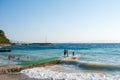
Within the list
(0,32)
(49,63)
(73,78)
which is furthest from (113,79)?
(0,32)

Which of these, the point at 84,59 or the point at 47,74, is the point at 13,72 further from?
the point at 84,59

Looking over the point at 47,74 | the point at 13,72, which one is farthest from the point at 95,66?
the point at 13,72

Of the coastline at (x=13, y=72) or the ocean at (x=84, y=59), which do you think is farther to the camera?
the ocean at (x=84, y=59)

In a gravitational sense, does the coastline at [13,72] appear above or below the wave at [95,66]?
above

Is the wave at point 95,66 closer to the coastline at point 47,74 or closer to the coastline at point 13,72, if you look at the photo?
the coastline at point 47,74

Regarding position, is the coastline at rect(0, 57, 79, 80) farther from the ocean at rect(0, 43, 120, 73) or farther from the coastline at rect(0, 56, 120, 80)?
the ocean at rect(0, 43, 120, 73)

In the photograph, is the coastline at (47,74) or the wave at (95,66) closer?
the coastline at (47,74)

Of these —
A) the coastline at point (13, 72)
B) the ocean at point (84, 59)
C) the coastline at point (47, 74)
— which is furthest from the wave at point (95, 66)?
the coastline at point (13, 72)

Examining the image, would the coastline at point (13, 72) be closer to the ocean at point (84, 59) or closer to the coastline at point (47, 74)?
the coastline at point (47, 74)

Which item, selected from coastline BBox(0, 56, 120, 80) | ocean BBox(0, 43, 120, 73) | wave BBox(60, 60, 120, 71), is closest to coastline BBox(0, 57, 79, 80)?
coastline BBox(0, 56, 120, 80)

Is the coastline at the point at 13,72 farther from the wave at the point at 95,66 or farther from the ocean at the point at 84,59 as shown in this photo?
the wave at the point at 95,66

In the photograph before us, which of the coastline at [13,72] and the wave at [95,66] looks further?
the wave at [95,66]

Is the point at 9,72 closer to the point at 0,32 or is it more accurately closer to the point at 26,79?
the point at 26,79

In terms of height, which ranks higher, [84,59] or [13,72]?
[13,72]
